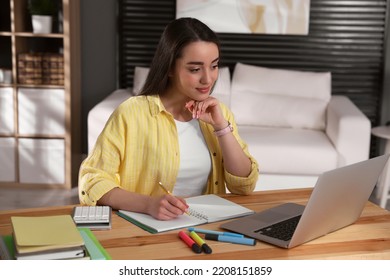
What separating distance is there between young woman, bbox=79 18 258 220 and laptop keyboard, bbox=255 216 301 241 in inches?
13.1

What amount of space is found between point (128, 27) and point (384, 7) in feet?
6.03

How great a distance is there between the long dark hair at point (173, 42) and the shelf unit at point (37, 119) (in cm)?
242

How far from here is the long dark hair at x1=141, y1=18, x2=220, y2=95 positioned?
1.99 meters

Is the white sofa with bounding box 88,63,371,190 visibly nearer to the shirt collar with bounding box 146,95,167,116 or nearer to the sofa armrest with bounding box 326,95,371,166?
the sofa armrest with bounding box 326,95,371,166

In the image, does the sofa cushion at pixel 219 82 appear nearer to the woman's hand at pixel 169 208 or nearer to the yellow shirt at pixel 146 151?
the yellow shirt at pixel 146 151

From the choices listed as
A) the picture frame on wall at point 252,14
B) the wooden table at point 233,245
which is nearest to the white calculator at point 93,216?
the wooden table at point 233,245

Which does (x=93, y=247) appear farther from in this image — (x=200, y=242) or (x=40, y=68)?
(x=40, y=68)

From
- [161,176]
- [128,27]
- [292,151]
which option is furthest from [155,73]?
[128,27]

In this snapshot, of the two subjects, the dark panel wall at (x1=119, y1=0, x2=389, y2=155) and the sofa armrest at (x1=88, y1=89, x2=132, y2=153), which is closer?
the sofa armrest at (x1=88, y1=89, x2=132, y2=153)

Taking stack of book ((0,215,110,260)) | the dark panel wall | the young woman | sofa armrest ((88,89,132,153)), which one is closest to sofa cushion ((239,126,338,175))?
sofa armrest ((88,89,132,153))

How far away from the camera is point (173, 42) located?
6.57ft

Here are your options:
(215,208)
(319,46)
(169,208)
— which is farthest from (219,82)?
(169,208)

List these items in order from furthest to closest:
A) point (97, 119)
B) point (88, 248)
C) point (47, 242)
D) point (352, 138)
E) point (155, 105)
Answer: point (97, 119) → point (352, 138) → point (155, 105) → point (88, 248) → point (47, 242)

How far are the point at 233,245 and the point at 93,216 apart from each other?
0.36 meters
